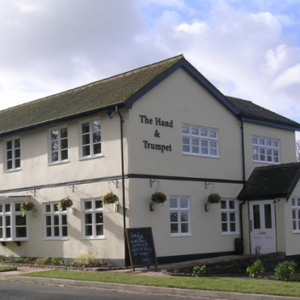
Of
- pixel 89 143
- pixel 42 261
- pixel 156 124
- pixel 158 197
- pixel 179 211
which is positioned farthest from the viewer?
pixel 42 261

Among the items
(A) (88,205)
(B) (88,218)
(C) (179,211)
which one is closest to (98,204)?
(A) (88,205)

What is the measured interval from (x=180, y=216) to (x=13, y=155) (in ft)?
28.3

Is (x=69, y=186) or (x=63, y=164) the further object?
(x=63, y=164)

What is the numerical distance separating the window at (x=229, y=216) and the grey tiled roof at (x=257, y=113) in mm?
4212

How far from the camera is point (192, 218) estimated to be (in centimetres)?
2272

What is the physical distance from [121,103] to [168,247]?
5.85 meters

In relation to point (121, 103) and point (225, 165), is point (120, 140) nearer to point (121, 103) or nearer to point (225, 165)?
point (121, 103)

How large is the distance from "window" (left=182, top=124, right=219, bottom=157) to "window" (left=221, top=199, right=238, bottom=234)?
2258 mm

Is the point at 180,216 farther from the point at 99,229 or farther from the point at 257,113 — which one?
the point at 257,113

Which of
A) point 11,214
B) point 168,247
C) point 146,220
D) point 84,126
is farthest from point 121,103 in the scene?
point 11,214

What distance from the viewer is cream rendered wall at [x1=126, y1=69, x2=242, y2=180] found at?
69.2ft

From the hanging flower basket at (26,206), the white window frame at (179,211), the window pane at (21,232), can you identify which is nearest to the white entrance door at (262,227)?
the white window frame at (179,211)

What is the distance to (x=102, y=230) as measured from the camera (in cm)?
2142

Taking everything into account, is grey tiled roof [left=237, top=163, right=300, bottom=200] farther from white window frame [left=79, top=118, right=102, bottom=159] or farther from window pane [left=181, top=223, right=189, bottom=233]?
white window frame [left=79, top=118, right=102, bottom=159]
